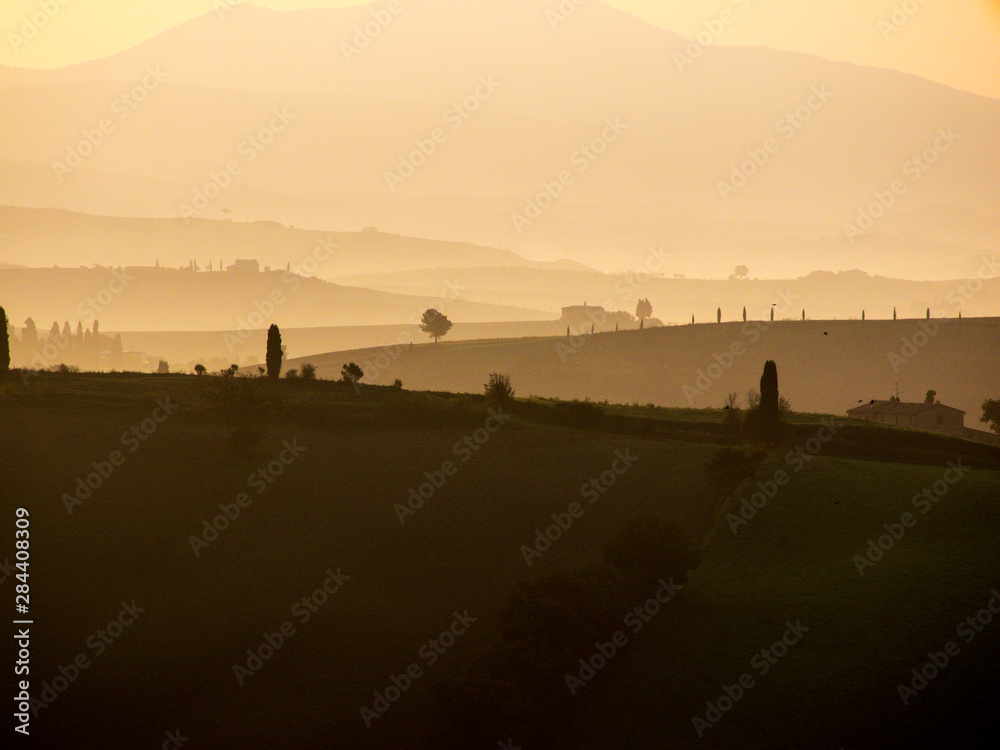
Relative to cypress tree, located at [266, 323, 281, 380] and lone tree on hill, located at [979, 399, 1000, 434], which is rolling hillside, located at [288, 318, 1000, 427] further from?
cypress tree, located at [266, 323, 281, 380]

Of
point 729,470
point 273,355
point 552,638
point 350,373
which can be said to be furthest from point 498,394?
point 552,638

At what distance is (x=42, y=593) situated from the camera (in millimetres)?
40688

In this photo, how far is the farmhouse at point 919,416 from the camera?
98.9 metres

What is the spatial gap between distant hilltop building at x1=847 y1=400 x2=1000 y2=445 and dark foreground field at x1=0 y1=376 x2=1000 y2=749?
1358 inches

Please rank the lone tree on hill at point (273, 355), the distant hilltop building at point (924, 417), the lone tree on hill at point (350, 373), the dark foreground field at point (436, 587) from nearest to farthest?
the dark foreground field at point (436, 587)
the lone tree on hill at point (273, 355)
the lone tree on hill at point (350, 373)
the distant hilltop building at point (924, 417)

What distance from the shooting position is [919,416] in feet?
326

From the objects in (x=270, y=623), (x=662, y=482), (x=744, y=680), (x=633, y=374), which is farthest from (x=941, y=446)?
(x=633, y=374)

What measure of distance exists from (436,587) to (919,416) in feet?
232

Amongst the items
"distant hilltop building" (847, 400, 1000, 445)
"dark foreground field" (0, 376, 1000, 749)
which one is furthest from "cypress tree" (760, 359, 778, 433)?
"distant hilltop building" (847, 400, 1000, 445)

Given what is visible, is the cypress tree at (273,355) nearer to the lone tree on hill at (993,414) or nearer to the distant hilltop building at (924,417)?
the distant hilltop building at (924,417)

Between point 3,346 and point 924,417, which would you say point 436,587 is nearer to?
point 3,346

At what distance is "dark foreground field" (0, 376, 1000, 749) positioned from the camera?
3288 cm

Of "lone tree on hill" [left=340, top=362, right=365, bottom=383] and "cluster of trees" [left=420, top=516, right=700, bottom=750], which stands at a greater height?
"lone tree on hill" [left=340, top=362, right=365, bottom=383]

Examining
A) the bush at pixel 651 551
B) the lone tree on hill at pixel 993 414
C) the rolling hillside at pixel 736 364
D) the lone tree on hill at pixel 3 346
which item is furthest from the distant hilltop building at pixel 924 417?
the lone tree on hill at pixel 3 346
